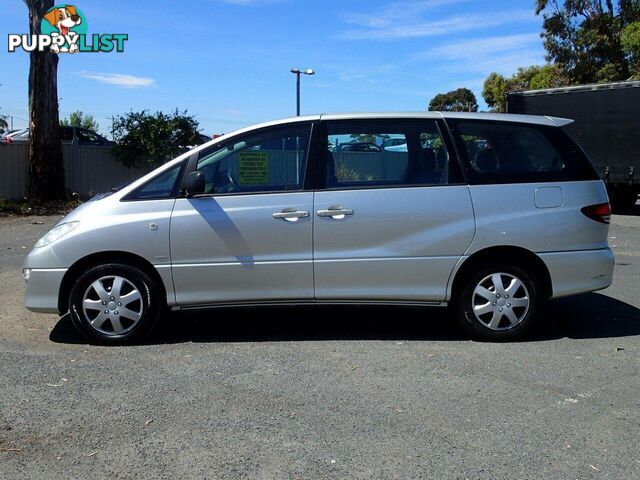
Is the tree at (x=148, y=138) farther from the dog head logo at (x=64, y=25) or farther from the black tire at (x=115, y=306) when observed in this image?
the black tire at (x=115, y=306)

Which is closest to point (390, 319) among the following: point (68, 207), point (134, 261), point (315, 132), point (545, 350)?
point (545, 350)

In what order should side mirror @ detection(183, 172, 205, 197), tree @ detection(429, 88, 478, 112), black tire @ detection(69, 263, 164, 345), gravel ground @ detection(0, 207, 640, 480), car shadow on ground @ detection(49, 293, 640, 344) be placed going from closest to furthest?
1. gravel ground @ detection(0, 207, 640, 480)
2. side mirror @ detection(183, 172, 205, 197)
3. black tire @ detection(69, 263, 164, 345)
4. car shadow on ground @ detection(49, 293, 640, 344)
5. tree @ detection(429, 88, 478, 112)

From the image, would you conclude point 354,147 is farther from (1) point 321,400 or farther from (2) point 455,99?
(2) point 455,99

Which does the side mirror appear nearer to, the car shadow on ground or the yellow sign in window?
the yellow sign in window

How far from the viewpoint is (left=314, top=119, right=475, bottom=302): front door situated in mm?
5289

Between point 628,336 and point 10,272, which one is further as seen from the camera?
point 10,272

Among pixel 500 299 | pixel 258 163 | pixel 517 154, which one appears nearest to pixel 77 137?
pixel 258 163

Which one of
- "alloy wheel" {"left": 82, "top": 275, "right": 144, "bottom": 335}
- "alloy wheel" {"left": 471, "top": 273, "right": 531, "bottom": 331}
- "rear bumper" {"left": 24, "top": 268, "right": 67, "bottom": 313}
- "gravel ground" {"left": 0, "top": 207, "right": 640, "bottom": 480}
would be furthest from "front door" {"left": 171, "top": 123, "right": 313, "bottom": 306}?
"alloy wheel" {"left": 471, "top": 273, "right": 531, "bottom": 331}

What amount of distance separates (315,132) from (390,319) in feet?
6.52

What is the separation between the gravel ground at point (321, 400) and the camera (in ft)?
11.1

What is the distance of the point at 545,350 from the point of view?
17.3 ft

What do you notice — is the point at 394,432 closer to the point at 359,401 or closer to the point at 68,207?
the point at 359,401

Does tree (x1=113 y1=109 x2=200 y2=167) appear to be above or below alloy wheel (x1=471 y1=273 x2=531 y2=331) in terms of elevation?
above

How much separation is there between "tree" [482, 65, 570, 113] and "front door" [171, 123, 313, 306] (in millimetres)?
28898
